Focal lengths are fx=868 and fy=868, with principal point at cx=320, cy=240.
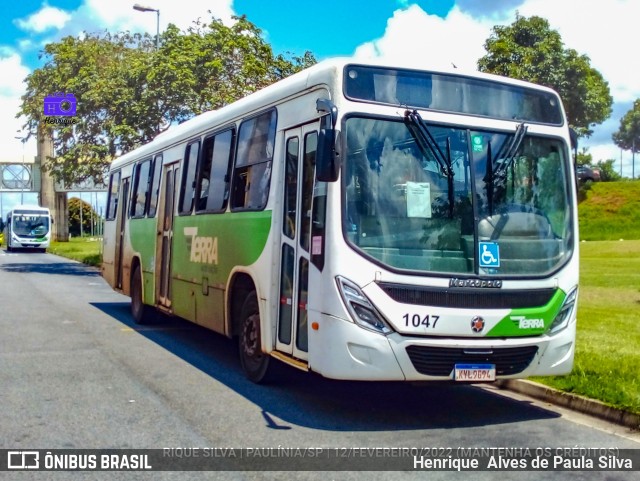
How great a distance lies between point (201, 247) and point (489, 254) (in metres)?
4.54

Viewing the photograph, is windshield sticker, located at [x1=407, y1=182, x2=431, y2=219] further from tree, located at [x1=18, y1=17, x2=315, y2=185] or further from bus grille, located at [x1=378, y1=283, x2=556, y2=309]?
tree, located at [x1=18, y1=17, x2=315, y2=185]

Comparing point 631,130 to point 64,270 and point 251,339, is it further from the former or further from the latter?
point 251,339

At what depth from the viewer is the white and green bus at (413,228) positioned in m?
7.24

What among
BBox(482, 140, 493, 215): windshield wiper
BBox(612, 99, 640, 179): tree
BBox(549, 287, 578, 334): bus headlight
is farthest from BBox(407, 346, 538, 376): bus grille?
BBox(612, 99, 640, 179): tree

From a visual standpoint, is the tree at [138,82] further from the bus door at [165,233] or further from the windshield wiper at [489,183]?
the windshield wiper at [489,183]

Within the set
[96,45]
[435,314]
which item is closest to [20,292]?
[96,45]

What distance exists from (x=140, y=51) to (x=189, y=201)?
20377 millimetres

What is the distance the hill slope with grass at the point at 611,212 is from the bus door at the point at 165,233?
44645 millimetres

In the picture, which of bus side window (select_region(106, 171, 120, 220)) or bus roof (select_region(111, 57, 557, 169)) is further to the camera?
bus side window (select_region(106, 171, 120, 220))

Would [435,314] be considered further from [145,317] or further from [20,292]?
[20,292]

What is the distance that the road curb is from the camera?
757 centimetres

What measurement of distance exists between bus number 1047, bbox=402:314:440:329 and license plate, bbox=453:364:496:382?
1.43 feet

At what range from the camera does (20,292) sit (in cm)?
2208

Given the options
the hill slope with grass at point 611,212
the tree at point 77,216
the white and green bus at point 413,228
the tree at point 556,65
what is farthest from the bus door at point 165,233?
the tree at point 77,216
